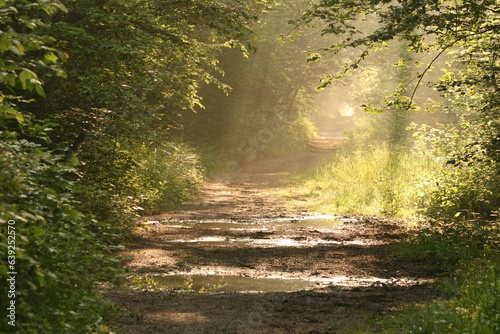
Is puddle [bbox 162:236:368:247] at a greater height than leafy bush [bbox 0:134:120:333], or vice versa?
leafy bush [bbox 0:134:120:333]

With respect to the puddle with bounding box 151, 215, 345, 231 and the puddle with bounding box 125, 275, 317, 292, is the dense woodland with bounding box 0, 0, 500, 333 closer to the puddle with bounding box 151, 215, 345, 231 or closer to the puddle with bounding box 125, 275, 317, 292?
the puddle with bounding box 125, 275, 317, 292

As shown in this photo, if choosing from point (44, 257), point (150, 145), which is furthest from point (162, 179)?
point (44, 257)

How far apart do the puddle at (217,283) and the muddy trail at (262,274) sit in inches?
0.6

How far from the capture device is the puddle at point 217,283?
7297 mm

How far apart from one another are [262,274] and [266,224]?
520 cm

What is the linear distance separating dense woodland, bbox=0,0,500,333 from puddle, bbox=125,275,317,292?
0.88 meters

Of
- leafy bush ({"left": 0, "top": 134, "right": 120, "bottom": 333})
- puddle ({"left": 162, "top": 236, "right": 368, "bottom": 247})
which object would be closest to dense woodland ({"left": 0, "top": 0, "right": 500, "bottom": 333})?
leafy bush ({"left": 0, "top": 134, "right": 120, "bottom": 333})

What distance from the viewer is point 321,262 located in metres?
9.15

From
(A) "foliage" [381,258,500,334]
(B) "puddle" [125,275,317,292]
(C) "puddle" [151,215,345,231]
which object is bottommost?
(C) "puddle" [151,215,345,231]

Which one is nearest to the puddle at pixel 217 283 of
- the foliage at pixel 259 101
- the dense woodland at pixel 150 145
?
the dense woodland at pixel 150 145

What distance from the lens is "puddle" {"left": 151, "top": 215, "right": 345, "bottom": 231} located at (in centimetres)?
1289

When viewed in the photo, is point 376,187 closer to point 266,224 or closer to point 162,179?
point 266,224

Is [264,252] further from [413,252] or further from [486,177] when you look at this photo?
[486,177]

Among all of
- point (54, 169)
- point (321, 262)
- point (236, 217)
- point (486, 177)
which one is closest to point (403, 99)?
point (486, 177)
